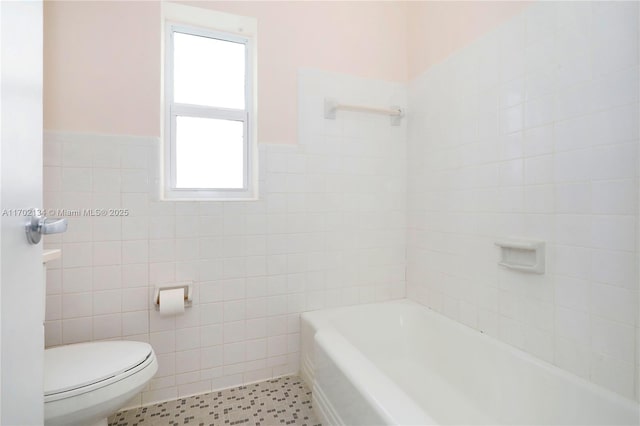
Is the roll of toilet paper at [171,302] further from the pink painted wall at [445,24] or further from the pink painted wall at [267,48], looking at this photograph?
the pink painted wall at [445,24]

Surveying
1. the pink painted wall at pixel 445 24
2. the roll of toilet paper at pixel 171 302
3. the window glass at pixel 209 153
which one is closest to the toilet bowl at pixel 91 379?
the roll of toilet paper at pixel 171 302

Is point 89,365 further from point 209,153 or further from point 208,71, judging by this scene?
point 208,71

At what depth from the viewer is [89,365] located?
4.16ft

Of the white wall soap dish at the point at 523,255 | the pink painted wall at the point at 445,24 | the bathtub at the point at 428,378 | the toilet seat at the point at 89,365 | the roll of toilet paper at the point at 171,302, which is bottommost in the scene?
the bathtub at the point at 428,378

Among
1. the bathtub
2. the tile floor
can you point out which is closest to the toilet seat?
the tile floor

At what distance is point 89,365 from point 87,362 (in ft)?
0.10

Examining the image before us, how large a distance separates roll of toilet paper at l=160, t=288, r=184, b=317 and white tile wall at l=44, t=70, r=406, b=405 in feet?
0.39

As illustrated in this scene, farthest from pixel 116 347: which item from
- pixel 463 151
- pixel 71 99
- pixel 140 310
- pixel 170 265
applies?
pixel 463 151

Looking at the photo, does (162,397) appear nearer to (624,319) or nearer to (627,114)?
(624,319)

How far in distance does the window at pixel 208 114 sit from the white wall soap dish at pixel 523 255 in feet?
4.45

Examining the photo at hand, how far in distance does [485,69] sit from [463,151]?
41cm

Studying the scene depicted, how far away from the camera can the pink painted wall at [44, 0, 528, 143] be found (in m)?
1.54

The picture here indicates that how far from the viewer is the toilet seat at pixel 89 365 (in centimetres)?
115

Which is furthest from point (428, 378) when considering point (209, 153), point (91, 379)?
point (209, 153)
